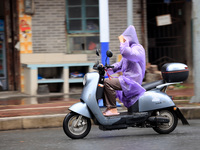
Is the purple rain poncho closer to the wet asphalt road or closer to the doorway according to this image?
the wet asphalt road

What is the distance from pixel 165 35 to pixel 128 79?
7668 mm

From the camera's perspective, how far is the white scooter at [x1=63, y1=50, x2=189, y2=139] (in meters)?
6.14


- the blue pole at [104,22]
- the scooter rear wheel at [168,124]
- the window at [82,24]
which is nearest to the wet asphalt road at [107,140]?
the scooter rear wheel at [168,124]

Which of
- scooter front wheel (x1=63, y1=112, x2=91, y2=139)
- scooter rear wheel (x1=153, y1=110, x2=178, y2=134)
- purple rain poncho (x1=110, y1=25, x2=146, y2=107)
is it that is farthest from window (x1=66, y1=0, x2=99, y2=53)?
scooter front wheel (x1=63, y1=112, x2=91, y2=139)

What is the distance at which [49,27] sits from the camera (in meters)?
12.3

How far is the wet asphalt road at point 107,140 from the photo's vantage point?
564cm

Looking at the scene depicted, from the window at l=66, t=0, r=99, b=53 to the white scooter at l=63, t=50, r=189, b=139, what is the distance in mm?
6239

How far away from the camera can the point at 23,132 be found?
7.23 meters

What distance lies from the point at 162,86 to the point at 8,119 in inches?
111

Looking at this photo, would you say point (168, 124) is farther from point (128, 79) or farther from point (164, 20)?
point (164, 20)

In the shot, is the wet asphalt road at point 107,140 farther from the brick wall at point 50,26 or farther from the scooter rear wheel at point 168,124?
the brick wall at point 50,26

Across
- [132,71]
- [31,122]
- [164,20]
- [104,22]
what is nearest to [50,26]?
[164,20]

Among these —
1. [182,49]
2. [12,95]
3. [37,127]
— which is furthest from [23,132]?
[182,49]

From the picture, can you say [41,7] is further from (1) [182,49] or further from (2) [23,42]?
(1) [182,49]
